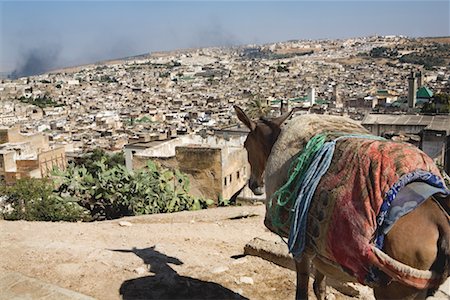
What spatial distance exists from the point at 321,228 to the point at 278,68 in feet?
448

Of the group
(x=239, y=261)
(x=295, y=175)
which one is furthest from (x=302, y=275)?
(x=239, y=261)

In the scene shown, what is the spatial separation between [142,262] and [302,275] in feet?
6.65

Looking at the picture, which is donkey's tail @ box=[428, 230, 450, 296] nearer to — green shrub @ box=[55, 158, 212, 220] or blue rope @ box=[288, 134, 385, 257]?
blue rope @ box=[288, 134, 385, 257]

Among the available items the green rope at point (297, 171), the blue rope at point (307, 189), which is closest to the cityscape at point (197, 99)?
the green rope at point (297, 171)

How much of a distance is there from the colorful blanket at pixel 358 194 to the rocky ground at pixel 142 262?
1729 millimetres

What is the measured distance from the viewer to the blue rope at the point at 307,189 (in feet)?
8.42

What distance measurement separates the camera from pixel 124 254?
491 centimetres

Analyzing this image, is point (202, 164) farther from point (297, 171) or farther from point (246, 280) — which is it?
point (297, 171)

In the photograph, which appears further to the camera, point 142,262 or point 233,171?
point 233,171

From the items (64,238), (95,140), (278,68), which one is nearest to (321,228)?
(64,238)

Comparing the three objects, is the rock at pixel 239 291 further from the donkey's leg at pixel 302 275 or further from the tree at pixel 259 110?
the tree at pixel 259 110

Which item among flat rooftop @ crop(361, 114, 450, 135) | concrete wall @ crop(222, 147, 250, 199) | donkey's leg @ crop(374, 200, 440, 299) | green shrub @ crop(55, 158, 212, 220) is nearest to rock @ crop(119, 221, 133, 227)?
green shrub @ crop(55, 158, 212, 220)

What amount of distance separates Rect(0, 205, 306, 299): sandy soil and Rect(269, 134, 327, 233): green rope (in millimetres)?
1441

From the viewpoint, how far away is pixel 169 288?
13.1 ft
